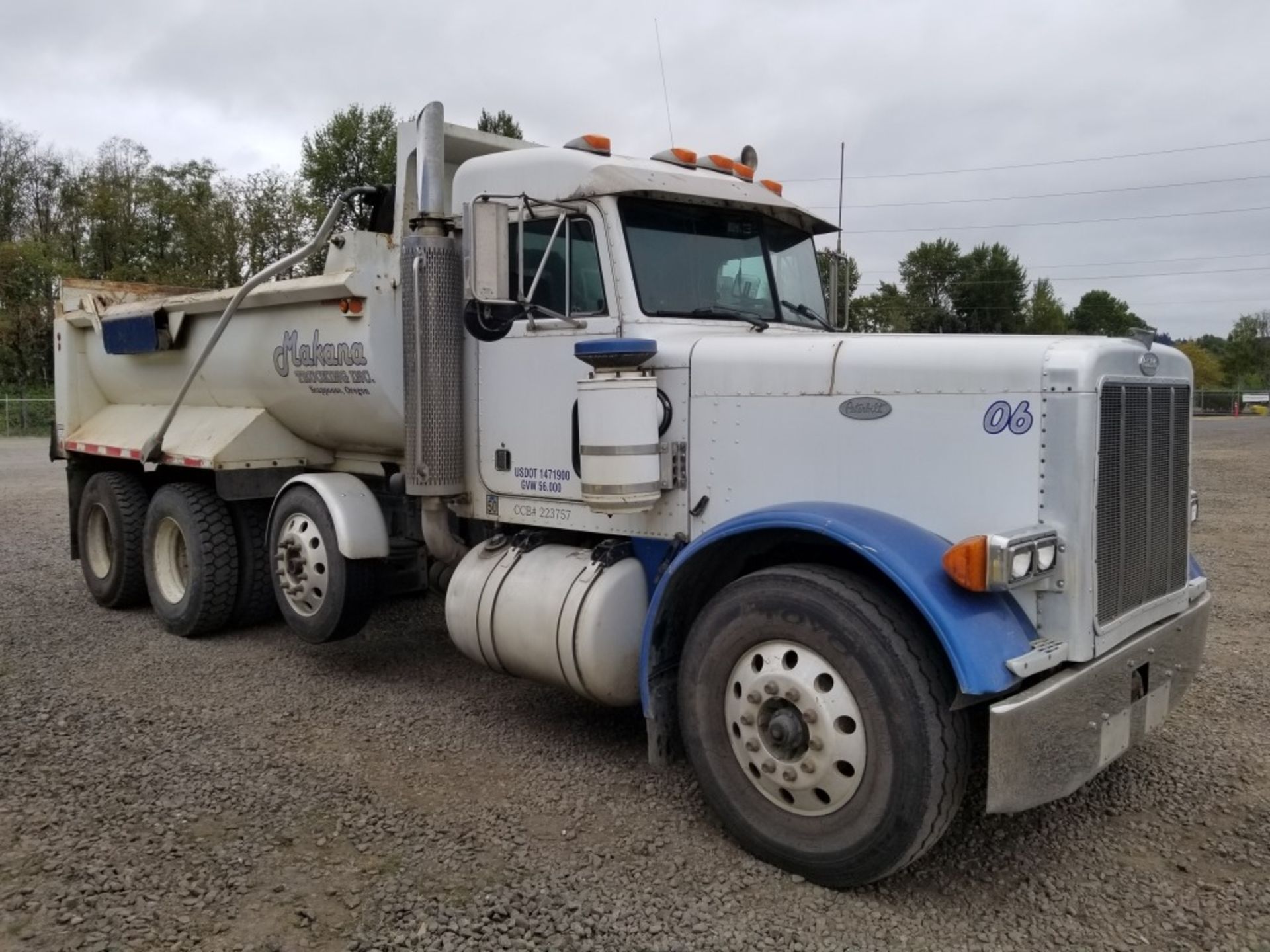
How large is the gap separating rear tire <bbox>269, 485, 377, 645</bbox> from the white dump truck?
0.09 feet

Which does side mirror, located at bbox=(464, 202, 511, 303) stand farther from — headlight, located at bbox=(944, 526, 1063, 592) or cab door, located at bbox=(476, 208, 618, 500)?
headlight, located at bbox=(944, 526, 1063, 592)

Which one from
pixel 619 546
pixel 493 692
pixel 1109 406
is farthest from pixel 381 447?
pixel 1109 406

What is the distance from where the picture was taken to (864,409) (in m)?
3.69

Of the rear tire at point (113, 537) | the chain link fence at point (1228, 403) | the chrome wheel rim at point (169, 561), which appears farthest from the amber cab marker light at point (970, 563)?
the chain link fence at point (1228, 403)

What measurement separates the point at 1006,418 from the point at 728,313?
A: 1.61m

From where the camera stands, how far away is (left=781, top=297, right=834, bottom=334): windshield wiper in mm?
4988

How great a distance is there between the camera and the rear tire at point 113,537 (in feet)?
24.7

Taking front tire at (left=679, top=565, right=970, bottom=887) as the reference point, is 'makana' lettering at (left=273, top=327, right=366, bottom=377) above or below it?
above

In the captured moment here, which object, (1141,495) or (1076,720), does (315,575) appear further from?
(1141,495)

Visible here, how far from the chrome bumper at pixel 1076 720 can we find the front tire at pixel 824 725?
188 mm

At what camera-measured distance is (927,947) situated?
312 centimetres

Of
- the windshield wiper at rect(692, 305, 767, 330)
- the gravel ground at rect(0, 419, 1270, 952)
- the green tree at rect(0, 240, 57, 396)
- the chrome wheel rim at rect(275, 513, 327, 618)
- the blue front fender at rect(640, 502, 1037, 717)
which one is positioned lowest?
the gravel ground at rect(0, 419, 1270, 952)

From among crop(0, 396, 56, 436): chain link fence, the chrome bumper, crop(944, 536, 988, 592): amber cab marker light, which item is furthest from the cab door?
crop(0, 396, 56, 436): chain link fence

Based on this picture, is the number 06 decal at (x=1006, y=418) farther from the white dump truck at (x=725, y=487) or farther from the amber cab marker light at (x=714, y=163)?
the amber cab marker light at (x=714, y=163)
